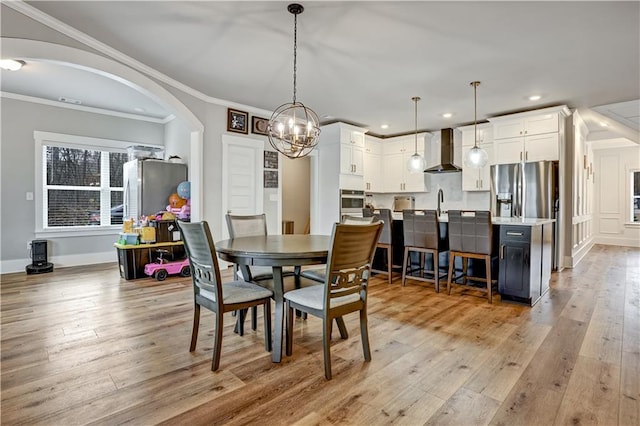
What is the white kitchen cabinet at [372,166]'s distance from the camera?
7.00 m

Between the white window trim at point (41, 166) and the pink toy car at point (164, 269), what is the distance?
194 centimetres

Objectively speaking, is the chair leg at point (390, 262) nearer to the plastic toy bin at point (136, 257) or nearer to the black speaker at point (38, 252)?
the plastic toy bin at point (136, 257)

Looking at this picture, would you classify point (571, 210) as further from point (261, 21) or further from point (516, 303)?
point (261, 21)

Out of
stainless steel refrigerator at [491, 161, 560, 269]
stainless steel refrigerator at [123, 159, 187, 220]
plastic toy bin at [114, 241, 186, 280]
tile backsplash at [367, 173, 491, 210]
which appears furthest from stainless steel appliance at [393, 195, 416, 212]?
plastic toy bin at [114, 241, 186, 280]

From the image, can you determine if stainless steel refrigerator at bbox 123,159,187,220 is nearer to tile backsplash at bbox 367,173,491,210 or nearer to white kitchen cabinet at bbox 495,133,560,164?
tile backsplash at bbox 367,173,491,210

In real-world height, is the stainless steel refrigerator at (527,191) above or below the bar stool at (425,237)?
above

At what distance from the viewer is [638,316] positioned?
10.0 feet

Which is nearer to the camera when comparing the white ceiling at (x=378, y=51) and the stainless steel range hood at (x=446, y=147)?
the white ceiling at (x=378, y=51)

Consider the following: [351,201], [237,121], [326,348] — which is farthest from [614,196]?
[326,348]

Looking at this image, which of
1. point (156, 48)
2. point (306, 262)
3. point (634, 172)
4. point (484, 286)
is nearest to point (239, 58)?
point (156, 48)

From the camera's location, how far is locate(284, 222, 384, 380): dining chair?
76.1 inches

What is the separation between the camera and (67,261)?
539cm

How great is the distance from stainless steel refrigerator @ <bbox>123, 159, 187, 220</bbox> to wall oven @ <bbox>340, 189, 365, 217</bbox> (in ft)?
9.42

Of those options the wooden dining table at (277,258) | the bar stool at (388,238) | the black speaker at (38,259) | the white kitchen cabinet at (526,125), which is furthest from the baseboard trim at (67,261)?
the white kitchen cabinet at (526,125)
